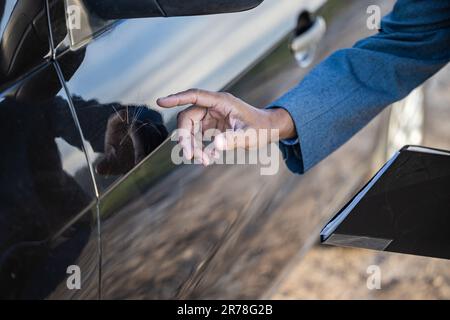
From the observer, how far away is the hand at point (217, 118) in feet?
5.92

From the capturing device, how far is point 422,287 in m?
3.43

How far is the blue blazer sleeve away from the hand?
13cm

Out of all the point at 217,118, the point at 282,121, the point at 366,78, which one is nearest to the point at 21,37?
the point at 217,118

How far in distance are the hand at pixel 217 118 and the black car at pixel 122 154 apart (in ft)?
0.15

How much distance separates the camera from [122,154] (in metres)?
1.78

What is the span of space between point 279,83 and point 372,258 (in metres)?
1.44

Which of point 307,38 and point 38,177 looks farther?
point 307,38

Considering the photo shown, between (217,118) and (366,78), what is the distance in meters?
0.41

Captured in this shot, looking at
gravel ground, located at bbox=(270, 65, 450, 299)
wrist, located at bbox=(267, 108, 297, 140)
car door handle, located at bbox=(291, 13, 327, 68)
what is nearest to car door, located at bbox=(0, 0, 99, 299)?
wrist, located at bbox=(267, 108, 297, 140)
